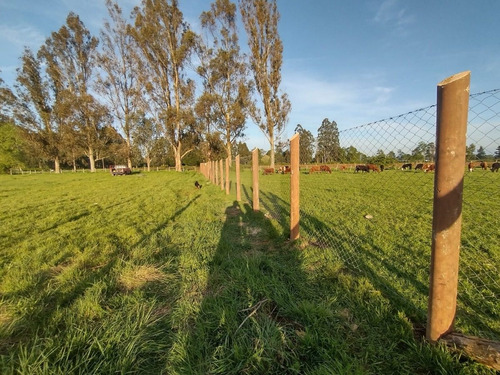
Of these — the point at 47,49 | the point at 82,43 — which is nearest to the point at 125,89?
the point at 82,43

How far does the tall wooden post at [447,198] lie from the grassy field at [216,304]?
10.5 inches

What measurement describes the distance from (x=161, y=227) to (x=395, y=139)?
4401 mm

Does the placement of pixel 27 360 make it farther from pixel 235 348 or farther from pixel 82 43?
pixel 82 43

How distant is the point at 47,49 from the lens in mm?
30875

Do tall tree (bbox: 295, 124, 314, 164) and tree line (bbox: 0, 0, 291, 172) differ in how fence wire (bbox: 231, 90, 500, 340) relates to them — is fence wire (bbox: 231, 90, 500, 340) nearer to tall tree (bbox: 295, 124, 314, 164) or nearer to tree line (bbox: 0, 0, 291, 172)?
tall tree (bbox: 295, 124, 314, 164)

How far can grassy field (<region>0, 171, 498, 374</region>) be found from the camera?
4.91ft

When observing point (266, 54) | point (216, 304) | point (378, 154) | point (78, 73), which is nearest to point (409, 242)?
point (378, 154)

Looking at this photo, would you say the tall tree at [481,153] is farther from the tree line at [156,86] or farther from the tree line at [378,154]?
the tree line at [156,86]

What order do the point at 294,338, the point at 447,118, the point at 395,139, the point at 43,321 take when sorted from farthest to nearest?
the point at 395,139, the point at 43,321, the point at 294,338, the point at 447,118

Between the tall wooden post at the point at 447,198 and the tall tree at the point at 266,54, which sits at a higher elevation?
the tall tree at the point at 266,54

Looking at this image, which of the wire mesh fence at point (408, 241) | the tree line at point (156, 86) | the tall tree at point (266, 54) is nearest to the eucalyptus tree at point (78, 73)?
the tree line at point (156, 86)

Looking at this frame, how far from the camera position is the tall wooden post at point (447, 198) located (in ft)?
4.50

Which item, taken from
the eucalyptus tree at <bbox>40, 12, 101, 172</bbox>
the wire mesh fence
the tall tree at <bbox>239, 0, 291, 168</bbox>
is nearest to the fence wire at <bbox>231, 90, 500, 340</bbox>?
the wire mesh fence

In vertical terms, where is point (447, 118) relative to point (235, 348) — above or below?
above
